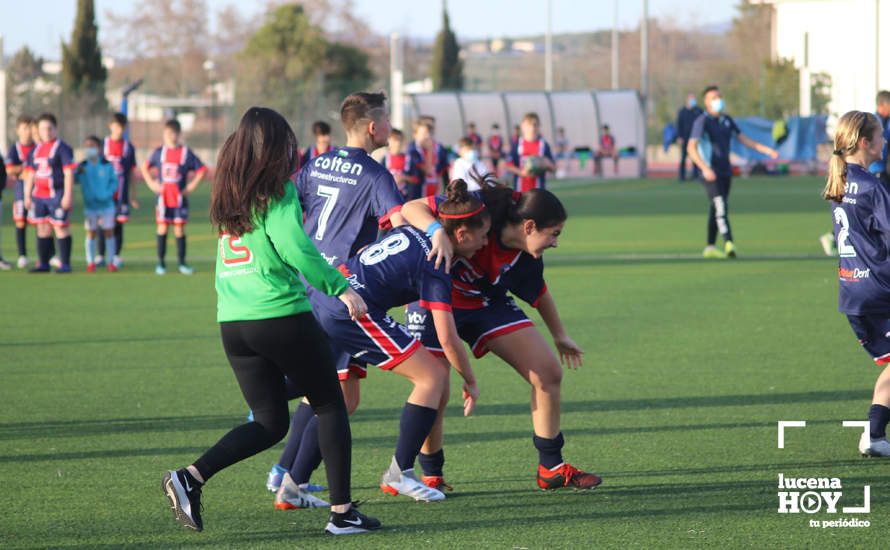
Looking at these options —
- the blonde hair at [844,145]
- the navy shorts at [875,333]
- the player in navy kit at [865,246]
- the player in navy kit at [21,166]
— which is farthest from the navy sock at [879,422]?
the player in navy kit at [21,166]

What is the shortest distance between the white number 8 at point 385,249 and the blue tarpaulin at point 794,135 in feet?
124

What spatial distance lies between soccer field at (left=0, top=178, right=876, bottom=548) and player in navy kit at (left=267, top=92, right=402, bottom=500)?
1.19 meters

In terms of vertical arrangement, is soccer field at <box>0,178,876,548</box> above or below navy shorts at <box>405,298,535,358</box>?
below

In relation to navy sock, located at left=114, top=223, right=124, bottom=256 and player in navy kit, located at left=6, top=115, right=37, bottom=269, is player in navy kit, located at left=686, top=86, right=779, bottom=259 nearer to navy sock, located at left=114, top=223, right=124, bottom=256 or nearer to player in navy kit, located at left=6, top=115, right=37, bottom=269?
navy sock, located at left=114, top=223, right=124, bottom=256

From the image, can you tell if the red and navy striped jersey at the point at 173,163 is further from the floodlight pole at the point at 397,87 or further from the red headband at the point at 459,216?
the floodlight pole at the point at 397,87

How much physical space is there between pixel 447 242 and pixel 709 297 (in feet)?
27.5

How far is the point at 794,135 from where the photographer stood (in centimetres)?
4259

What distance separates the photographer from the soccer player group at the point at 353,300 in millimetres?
4961

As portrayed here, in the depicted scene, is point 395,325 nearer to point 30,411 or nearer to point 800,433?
point 800,433

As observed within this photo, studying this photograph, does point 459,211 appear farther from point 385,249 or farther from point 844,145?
point 844,145

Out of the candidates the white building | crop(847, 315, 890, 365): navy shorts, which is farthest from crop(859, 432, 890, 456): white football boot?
the white building

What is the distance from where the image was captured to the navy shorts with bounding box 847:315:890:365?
259 inches

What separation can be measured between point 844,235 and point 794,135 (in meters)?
37.4

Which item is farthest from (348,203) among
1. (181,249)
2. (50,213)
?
(50,213)
